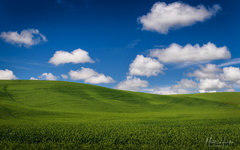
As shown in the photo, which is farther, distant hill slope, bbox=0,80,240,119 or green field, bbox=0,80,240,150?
distant hill slope, bbox=0,80,240,119

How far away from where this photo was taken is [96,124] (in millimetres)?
22891

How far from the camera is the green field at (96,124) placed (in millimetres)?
13062

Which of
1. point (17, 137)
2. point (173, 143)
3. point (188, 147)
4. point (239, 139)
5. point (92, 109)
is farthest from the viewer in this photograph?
point (92, 109)

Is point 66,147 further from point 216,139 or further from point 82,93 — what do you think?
point 82,93

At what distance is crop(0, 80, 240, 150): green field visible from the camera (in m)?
13.1

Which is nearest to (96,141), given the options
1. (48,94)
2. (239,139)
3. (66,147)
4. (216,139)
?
(66,147)

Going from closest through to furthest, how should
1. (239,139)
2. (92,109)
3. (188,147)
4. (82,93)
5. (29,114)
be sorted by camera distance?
(188,147) → (239,139) → (29,114) → (92,109) → (82,93)

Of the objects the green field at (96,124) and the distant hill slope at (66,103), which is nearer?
the green field at (96,124)

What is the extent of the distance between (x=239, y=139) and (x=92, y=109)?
33935mm

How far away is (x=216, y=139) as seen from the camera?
46.3ft

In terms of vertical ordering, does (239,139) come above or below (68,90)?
below

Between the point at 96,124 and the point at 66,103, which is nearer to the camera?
the point at 96,124

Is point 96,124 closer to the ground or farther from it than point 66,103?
closer to the ground

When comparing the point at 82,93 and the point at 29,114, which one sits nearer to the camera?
the point at 29,114
